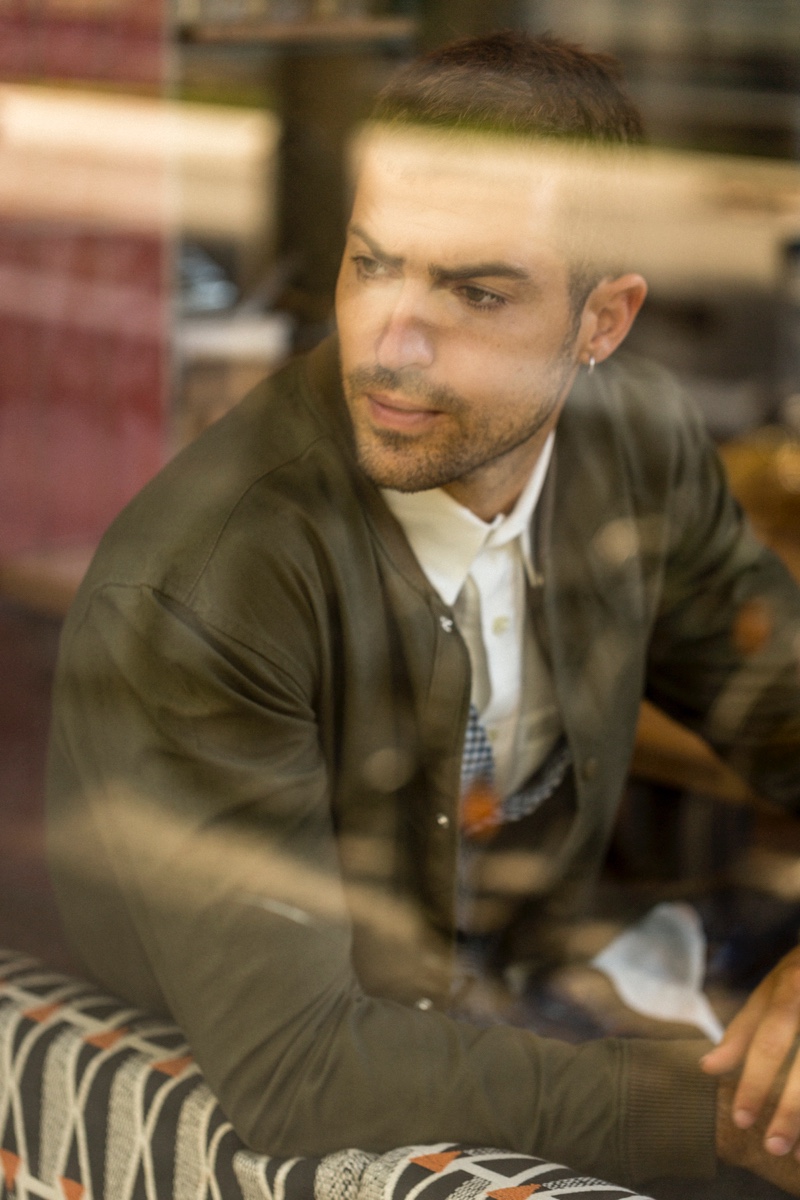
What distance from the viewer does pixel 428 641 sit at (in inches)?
46.3

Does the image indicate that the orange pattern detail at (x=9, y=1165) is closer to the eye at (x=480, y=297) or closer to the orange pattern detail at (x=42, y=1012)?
the orange pattern detail at (x=42, y=1012)

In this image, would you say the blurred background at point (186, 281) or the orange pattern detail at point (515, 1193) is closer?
the orange pattern detail at point (515, 1193)

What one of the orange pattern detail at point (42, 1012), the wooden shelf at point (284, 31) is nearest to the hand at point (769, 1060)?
the orange pattern detail at point (42, 1012)

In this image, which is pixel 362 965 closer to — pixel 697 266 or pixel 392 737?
pixel 392 737

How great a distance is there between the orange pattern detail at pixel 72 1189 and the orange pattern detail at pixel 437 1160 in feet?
0.96

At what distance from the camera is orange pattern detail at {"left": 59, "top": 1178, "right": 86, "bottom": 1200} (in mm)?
1130

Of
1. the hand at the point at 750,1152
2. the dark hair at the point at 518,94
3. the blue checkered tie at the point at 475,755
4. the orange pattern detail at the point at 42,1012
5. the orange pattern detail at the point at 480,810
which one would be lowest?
the hand at the point at 750,1152

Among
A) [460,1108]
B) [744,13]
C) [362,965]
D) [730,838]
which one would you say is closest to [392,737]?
[362,965]

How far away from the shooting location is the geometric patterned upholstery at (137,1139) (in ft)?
3.27

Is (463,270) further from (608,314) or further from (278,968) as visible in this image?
(278,968)

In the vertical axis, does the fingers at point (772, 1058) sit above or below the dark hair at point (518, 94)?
below

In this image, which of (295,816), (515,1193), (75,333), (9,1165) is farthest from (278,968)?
(75,333)

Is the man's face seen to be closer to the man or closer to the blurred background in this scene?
the man

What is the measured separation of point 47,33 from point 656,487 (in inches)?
36.2
